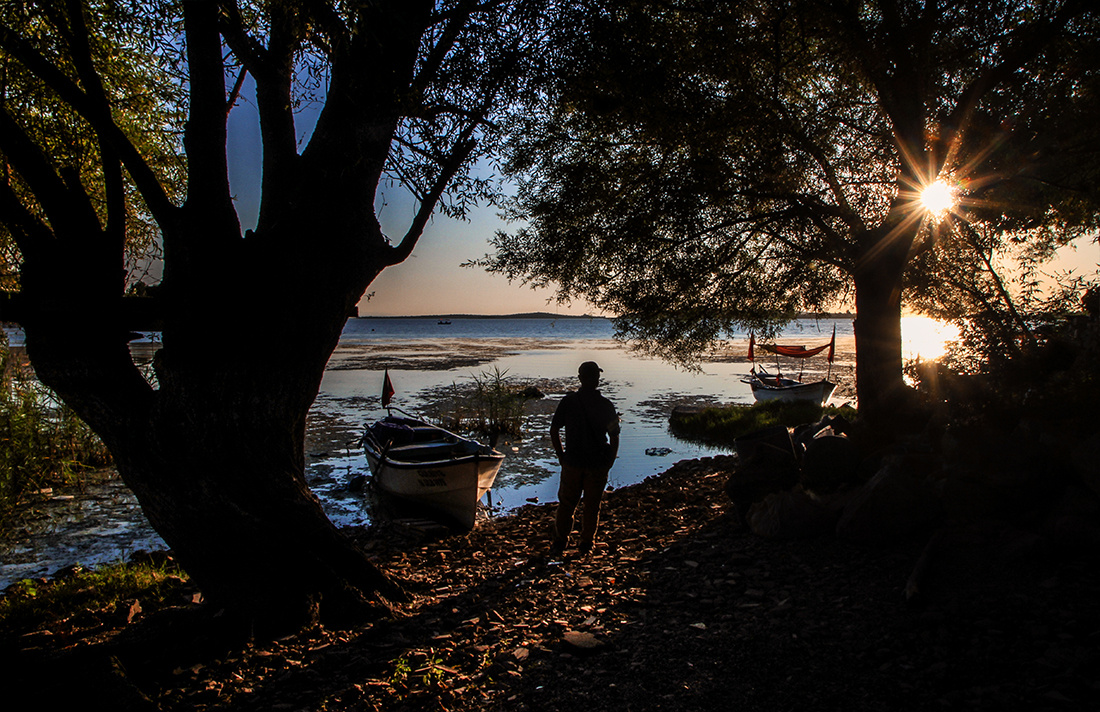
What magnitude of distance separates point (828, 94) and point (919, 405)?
6.78m

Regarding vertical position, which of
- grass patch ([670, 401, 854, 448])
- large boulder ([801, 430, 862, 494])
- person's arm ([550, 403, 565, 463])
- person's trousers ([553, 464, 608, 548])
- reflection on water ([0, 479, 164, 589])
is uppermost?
person's arm ([550, 403, 565, 463])

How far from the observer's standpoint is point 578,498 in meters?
7.92

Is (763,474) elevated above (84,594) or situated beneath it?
elevated above

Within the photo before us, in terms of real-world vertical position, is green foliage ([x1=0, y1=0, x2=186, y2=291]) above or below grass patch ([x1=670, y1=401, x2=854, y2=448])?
above

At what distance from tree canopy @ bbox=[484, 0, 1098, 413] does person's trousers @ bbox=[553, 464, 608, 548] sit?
5.18m

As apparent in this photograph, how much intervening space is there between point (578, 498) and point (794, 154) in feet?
25.4

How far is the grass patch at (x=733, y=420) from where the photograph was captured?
829 inches

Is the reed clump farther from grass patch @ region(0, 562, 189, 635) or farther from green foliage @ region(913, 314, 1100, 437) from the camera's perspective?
green foliage @ region(913, 314, 1100, 437)

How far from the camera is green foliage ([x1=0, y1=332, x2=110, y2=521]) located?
12.6 metres

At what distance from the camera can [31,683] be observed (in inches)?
176

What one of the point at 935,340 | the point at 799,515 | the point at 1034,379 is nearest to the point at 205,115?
the point at 799,515

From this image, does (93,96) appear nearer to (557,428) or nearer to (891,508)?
(557,428)

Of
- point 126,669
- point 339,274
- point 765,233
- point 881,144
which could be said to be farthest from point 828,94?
point 126,669

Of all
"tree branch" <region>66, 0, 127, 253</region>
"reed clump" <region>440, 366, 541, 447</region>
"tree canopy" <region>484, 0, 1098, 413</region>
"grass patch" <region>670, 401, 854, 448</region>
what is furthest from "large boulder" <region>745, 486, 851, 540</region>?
"reed clump" <region>440, 366, 541, 447</region>
